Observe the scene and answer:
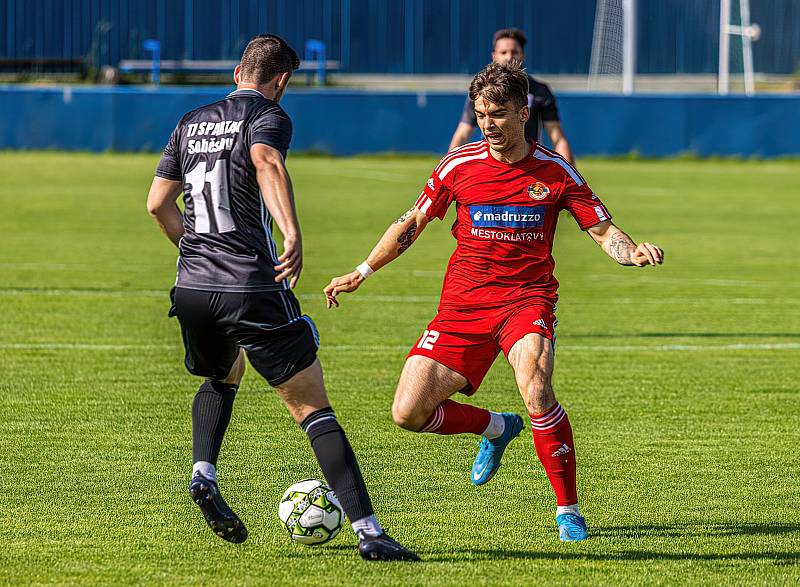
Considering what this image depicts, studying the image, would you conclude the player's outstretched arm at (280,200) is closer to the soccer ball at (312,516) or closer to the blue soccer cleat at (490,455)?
the soccer ball at (312,516)

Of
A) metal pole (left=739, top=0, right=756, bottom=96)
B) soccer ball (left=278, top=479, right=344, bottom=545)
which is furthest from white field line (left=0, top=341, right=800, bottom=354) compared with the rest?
metal pole (left=739, top=0, right=756, bottom=96)

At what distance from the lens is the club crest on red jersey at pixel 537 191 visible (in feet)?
19.1

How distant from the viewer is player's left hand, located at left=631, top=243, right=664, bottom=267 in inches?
214

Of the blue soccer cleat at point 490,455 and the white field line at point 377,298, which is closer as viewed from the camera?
the blue soccer cleat at point 490,455

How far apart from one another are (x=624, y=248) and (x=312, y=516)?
5.79 ft

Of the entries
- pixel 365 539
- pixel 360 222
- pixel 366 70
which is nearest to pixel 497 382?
pixel 365 539

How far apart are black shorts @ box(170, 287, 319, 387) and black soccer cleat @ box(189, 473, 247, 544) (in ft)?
1.63

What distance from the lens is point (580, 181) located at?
5930 millimetres

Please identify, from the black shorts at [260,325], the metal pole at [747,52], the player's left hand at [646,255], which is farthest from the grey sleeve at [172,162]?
the metal pole at [747,52]

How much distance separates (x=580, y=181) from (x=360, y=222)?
1503cm

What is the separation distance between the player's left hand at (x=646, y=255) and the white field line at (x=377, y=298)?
7.54 metres

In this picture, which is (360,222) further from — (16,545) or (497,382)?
(16,545)

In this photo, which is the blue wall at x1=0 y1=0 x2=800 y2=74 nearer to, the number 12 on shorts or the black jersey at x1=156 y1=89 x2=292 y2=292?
the number 12 on shorts

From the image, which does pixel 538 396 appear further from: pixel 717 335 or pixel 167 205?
pixel 717 335
